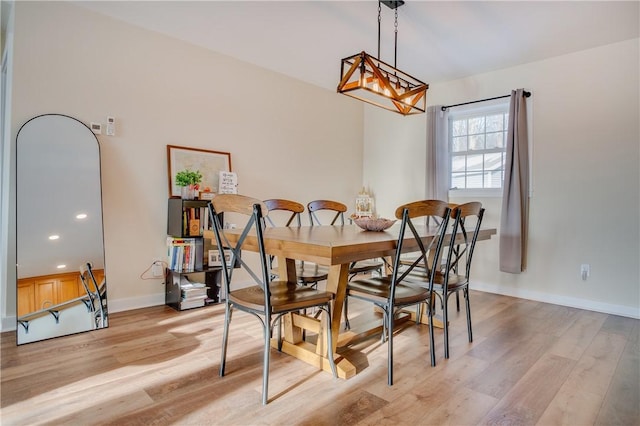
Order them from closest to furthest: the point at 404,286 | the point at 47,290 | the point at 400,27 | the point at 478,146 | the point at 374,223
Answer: the point at 404,286 < the point at 374,223 < the point at 47,290 < the point at 400,27 < the point at 478,146

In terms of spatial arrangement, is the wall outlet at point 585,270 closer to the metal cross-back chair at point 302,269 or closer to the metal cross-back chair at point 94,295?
the metal cross-back chair at point 302,269

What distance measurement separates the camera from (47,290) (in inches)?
103

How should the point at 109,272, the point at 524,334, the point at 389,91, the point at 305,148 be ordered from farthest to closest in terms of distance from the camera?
the point at 305,148
the point at 109,272
the point at 524,334
the point at 389,91

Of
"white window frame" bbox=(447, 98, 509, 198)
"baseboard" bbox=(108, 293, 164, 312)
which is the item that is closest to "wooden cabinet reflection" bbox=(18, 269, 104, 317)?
"baseboard" bbox=(108, 293, 164, 312)

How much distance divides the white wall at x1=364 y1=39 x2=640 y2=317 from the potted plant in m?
3.14

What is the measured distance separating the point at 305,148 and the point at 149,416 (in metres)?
3.52

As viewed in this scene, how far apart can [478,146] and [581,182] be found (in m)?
1.11

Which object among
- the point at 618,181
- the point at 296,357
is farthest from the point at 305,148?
the point at 618,181

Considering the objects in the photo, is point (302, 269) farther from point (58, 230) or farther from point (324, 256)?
point (58, 230)

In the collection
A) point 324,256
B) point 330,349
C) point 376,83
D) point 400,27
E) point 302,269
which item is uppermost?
point 400,27

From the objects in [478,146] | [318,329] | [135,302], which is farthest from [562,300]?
[135,302]

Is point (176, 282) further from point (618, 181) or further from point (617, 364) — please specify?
point (618, 181)

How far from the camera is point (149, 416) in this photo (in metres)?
1.58

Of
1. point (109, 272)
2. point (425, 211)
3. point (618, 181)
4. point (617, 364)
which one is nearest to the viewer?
point (425, 211)
